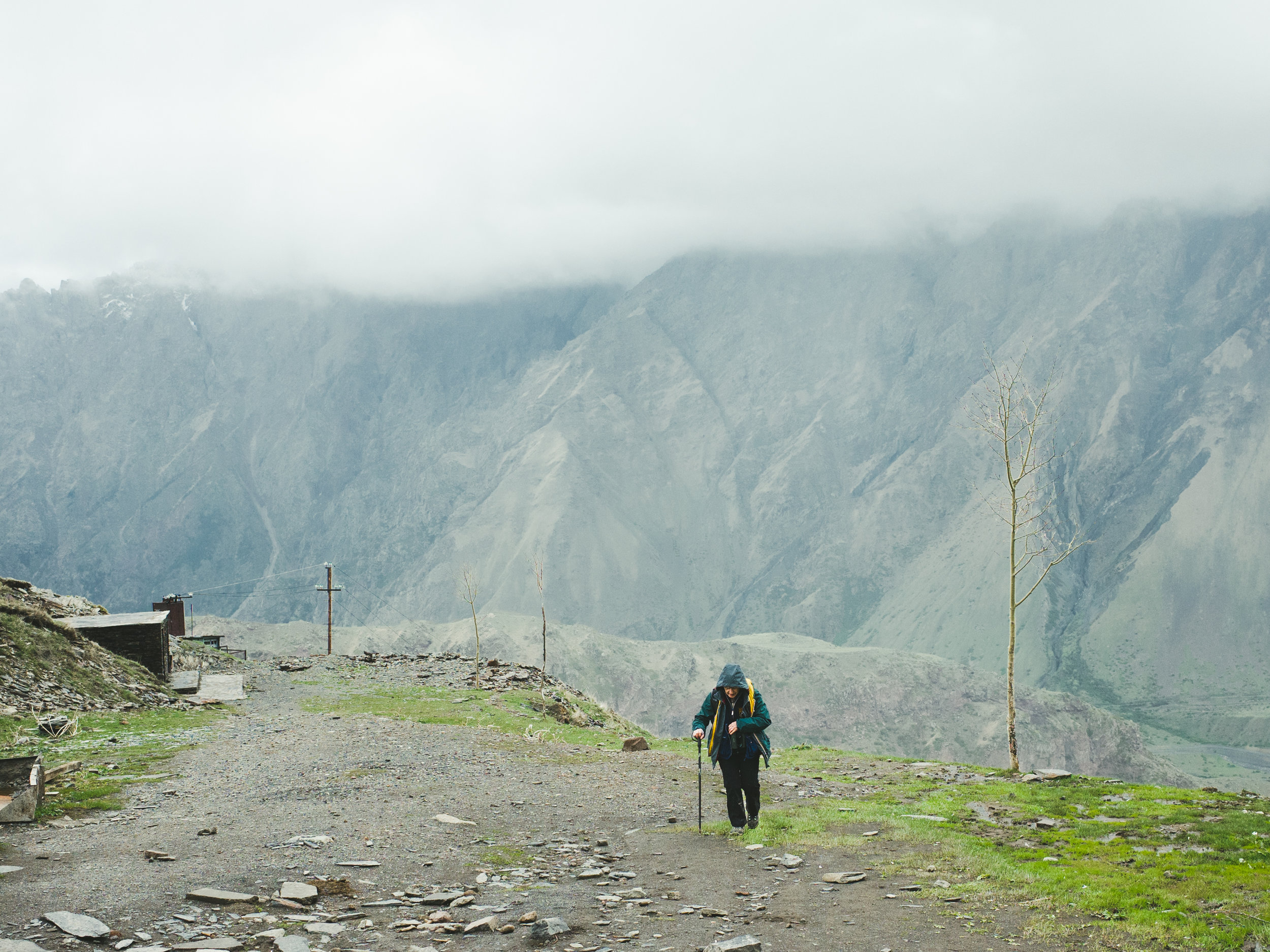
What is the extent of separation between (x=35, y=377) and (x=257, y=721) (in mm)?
171734

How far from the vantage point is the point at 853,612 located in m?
129

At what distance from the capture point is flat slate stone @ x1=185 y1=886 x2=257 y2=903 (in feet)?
30.6

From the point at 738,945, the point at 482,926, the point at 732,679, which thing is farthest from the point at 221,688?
the point at 738,945

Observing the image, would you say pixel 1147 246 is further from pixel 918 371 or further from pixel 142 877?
pixel 142 877

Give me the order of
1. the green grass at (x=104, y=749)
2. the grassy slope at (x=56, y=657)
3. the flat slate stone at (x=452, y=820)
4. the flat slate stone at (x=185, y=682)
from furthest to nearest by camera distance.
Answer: the flat slate stone at (x=185, y=682)
the grassy slope at (x=56, y=657)
the green grass at (x=104, y=749)
the flat slate stone at (x=452, y=820)

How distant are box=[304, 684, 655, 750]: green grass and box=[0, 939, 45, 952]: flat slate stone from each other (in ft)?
50.9

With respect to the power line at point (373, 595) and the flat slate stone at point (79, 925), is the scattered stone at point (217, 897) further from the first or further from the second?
the power line at point (373, 595)

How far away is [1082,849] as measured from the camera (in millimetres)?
11719

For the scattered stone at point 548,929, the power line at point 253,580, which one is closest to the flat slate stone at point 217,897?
the scattered stone at point 548,929

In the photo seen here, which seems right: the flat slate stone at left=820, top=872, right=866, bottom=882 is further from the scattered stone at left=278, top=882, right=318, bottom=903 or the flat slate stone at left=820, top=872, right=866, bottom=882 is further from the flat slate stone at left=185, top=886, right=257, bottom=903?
the flat slate stone at left=185, top=886, right=257, bottom=903

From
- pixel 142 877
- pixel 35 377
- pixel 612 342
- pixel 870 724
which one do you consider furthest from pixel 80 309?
pixel 142 877

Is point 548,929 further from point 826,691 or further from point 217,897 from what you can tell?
point 826,691

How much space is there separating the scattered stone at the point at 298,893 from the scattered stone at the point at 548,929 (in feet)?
8.00

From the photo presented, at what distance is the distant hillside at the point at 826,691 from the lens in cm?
7412
